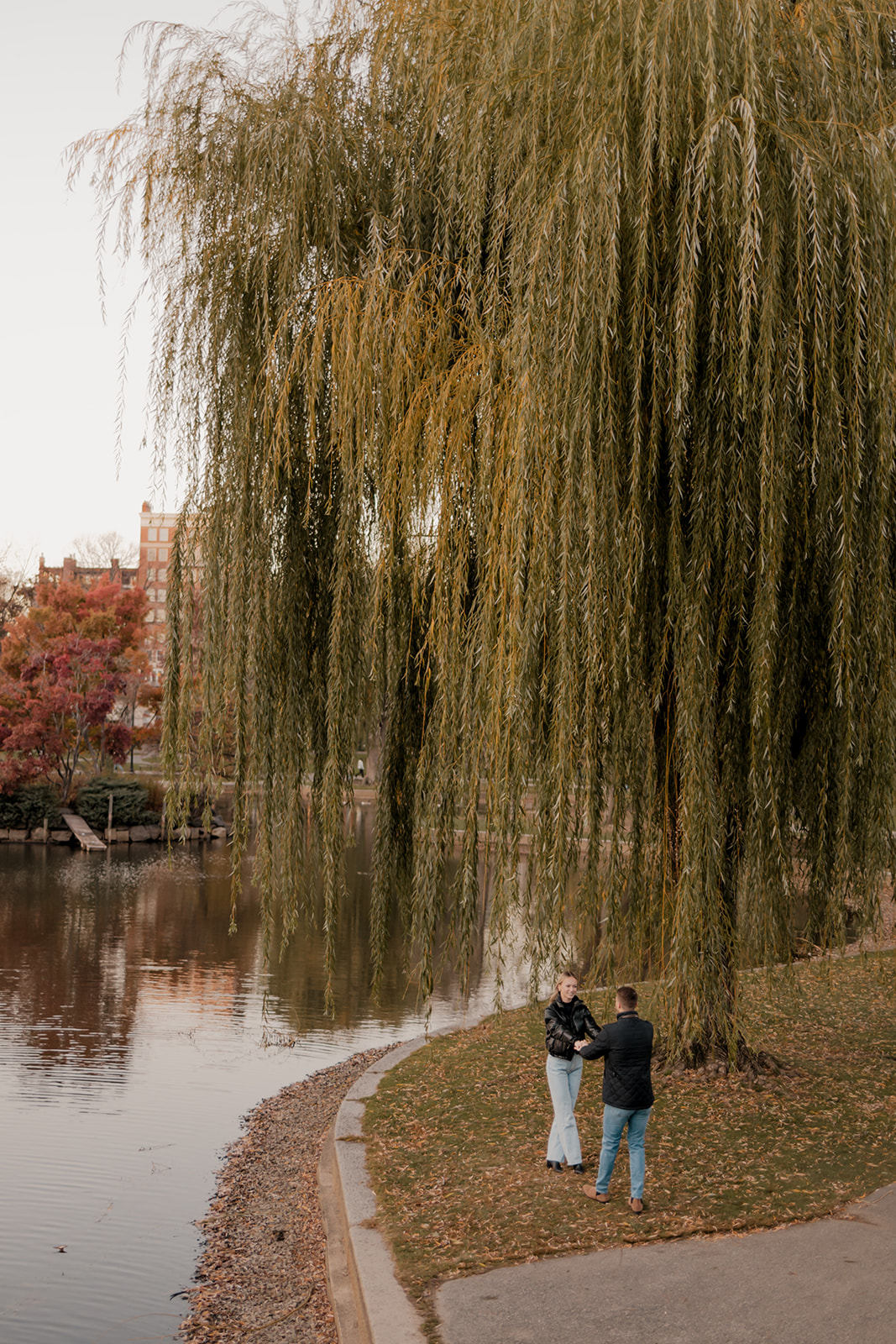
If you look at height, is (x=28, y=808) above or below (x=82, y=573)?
below

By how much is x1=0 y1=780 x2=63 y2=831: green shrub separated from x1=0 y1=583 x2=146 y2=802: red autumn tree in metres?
0.49

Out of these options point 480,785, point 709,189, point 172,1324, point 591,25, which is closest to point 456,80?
point 591,25

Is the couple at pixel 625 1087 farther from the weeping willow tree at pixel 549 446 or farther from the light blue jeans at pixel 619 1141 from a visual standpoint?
the weeping willow tree at pixel 549 446

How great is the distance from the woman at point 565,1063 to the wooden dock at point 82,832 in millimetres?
31252

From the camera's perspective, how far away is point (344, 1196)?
742 cm

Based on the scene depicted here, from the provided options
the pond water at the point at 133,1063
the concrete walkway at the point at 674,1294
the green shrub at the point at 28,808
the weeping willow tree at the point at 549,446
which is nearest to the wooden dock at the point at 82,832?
the green shrub at the point at 28,808

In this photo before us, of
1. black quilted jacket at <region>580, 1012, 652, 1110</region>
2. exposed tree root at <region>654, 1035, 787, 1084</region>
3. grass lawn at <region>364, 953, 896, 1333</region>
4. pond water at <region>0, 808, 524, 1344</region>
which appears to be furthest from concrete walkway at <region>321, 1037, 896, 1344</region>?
exposed tree root at <region>654, 1035, 787, 1084</region>

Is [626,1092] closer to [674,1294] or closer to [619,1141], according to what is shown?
[619,1141]

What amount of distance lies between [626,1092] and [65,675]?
1364 inches

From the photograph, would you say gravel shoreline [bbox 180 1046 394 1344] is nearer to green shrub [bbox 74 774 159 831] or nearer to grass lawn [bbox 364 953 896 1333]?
grass lawn [bbox 364 953 896 1333]

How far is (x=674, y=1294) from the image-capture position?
533cm

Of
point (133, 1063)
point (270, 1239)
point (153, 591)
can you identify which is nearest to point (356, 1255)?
point (270, 1239)

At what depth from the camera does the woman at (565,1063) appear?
737 cm

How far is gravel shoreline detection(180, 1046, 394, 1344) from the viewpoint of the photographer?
21.6 ft
